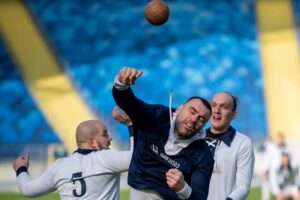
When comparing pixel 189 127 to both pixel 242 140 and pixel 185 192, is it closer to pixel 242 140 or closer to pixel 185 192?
pixel 185 192

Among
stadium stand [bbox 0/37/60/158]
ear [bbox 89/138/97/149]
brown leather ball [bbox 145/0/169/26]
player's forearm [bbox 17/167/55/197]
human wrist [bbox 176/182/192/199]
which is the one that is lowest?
human wrist [bbox 176/182/192/199]

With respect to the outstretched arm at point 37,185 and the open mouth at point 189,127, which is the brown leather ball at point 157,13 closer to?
the open mouth at point 189,127

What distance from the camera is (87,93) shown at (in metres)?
24.3

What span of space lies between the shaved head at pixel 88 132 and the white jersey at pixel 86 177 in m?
0.09

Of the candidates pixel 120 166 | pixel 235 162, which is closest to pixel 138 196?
pixel 120 166

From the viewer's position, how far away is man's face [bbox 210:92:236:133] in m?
7.06

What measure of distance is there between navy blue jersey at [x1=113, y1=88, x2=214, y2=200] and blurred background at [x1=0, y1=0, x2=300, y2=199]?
17.8m

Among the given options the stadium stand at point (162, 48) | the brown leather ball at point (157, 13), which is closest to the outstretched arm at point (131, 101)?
the brown leather ball at point (157, 13)

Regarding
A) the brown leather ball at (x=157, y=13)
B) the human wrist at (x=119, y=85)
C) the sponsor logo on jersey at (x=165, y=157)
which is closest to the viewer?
the human wrist at (x=119, y=85)

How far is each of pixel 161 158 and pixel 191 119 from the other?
0.37 metres

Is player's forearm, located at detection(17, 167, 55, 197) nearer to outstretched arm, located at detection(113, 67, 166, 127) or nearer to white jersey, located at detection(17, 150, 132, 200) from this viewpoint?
white jersey, located at detection(17, 150, 132, 200)

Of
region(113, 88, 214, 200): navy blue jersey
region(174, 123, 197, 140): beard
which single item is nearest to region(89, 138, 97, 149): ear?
region(113, 88, 214, 200): navy blue jersey

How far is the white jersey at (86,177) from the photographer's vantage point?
614 centimetres

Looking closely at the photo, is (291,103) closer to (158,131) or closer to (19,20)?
(19,20)
